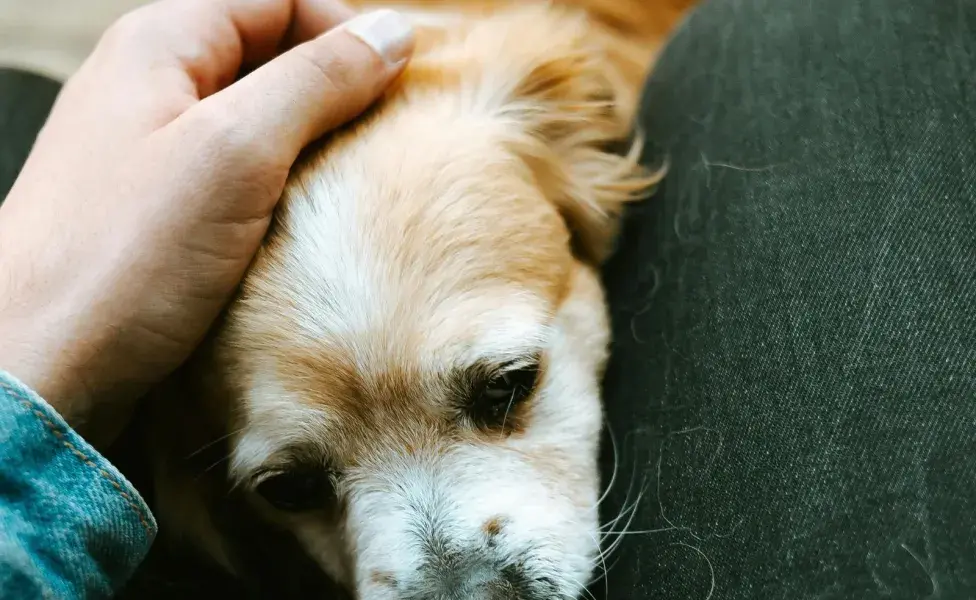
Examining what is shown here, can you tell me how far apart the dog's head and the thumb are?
0.05 metres

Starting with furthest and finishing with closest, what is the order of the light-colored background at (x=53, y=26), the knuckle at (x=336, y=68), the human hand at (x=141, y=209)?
the light-colored background at (x=53, y=26)
the knuckle at (x=336, y=68)
the human hand at (x=141, y=209)

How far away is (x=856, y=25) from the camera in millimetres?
1073

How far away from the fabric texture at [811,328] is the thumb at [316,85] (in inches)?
17.7

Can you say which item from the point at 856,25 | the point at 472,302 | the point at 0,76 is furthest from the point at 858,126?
the point at 0,76

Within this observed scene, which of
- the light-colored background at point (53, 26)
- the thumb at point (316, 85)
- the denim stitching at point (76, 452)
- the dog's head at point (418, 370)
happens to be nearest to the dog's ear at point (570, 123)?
the dog's head at point (418, 370)

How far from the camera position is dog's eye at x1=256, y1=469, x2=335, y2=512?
108 centimetres

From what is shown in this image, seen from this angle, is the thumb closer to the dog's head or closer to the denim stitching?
the dog's head

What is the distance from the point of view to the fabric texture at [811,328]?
77cm

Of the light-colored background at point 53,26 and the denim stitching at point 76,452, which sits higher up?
the light-colored background at point 53,26

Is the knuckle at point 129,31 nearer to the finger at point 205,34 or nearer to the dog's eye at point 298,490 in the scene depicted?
the finger at point 205,34

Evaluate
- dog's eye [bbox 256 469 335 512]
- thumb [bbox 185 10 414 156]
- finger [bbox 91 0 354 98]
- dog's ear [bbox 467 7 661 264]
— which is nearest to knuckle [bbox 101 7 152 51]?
finger [bbox 91 0 354 98]

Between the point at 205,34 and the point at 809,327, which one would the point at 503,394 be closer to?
the point at 809,327

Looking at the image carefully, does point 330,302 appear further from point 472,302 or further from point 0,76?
point 0,76

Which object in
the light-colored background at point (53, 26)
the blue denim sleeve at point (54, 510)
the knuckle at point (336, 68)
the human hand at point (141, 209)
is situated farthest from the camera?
the light-colored background at point (53, 26)
